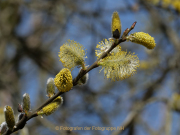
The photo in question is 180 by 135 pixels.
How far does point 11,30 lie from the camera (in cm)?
386

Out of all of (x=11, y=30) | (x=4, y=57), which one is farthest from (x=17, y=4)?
(x=4, y=57)

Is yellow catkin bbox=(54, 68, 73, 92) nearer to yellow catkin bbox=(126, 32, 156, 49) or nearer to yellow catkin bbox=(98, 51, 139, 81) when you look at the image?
yellow catkin bbox=(98, 51, 139, 81)

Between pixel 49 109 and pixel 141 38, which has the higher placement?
pixel 141 38

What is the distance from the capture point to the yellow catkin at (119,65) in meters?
0.93

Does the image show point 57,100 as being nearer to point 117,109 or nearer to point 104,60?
point 104,60

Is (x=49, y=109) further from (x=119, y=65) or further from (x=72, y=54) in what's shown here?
(x=119, y=65)

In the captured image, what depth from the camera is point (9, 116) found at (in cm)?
85

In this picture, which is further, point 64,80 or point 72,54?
point 72,54

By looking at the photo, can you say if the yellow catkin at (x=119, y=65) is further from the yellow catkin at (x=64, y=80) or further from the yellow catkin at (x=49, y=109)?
the yellow catkin at (x=49, y=109)

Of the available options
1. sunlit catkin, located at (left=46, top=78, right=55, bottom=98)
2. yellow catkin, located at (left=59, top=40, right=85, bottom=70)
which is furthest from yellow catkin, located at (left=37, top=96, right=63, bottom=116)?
yellow catkin, located at (left=59, top=40, right=85, bottom=70)

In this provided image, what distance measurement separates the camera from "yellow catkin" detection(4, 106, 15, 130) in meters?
0.84

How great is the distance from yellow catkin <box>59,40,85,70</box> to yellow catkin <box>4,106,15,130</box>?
13.0 inches

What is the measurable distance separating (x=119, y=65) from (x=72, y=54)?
0.25 meters

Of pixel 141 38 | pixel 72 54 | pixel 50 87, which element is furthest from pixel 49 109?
pixel 141 38
